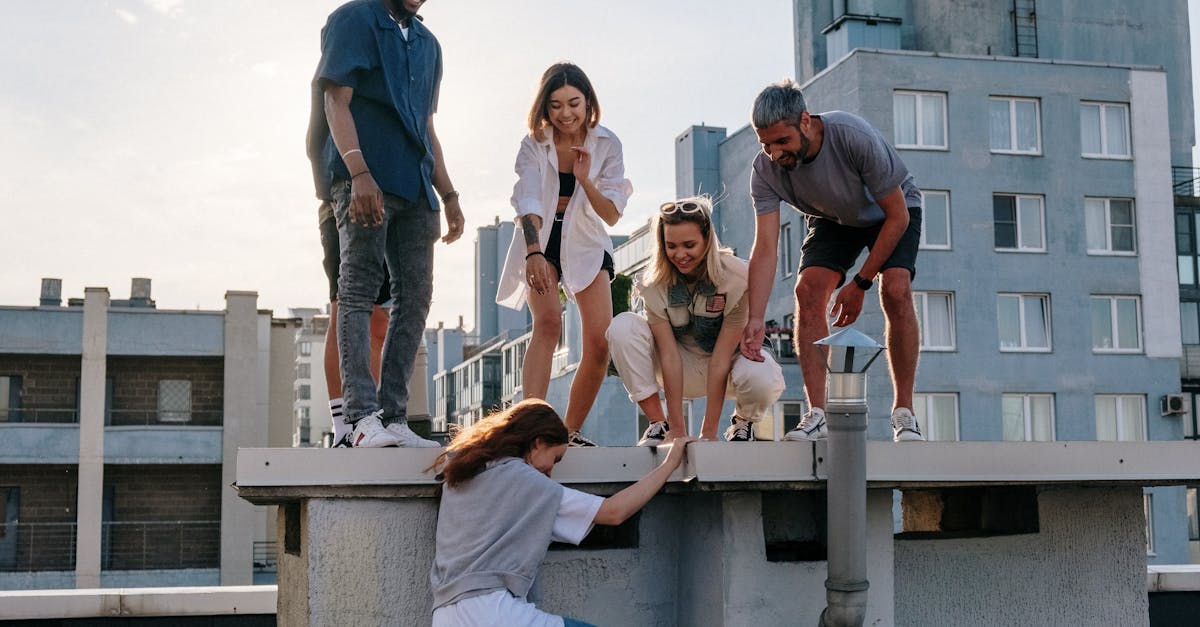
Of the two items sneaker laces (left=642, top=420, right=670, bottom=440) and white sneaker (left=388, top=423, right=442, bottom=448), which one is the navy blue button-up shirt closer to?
white sneaker (left=388, top=423, right=442, bottom=448)

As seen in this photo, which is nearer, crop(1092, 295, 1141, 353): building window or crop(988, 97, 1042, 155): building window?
crop(988, 97, 1042, 155): building window

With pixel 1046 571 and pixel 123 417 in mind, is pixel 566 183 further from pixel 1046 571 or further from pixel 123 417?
pixel 123 417

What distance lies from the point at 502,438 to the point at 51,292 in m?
42.8

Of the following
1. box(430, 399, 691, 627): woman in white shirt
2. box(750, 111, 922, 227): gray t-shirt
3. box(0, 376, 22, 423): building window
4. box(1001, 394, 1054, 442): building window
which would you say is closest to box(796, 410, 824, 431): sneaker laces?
box(750, 111, 922, 227): gray t-shirt

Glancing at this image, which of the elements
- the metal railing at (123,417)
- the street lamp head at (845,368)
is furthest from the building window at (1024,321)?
the street lamp head at (845,368)

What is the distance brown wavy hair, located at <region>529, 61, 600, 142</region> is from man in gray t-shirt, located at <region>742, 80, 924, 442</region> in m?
0.79

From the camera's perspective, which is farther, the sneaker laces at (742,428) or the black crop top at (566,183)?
the black crop top at (566,183)

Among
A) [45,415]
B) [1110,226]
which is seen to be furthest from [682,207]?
[45,415]

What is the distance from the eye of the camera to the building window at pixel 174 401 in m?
36.2

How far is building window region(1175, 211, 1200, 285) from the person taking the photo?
40.7m

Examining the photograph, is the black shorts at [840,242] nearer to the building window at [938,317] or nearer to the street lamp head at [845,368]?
the street lamp head at [845,368]

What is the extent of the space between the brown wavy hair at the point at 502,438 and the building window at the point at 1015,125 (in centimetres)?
3235

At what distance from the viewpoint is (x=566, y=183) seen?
618cm

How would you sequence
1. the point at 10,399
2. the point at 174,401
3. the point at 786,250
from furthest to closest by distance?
the point at 786,250
the point at 174,401
the point at 10,399
